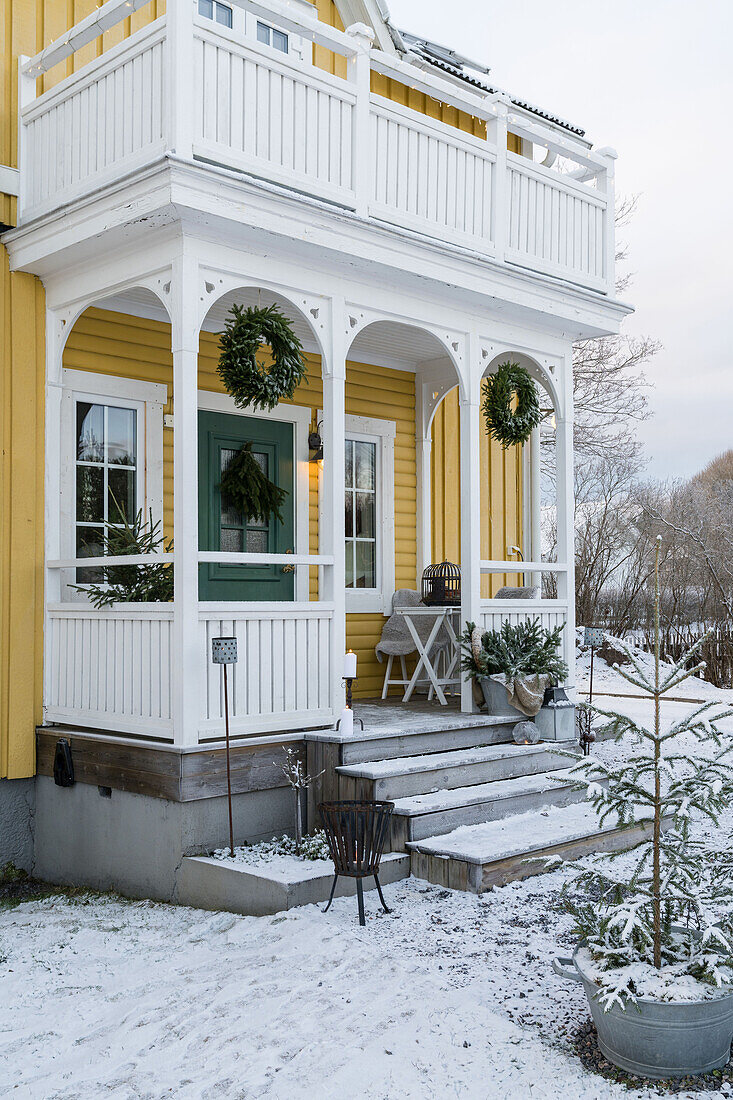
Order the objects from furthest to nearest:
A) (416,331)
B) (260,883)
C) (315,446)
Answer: (315,446) < (416,331) < (260,883)

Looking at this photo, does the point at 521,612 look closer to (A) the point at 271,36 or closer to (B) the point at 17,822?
(B) the point at 17,822

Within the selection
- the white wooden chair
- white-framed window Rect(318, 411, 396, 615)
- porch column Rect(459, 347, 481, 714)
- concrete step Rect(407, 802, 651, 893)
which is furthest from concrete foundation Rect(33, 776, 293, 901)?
white-framed window Rect(318, 411, 396, 615)

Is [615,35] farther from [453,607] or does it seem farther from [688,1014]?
[688,1014]

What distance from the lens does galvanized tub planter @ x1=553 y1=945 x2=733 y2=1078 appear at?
3127 millimetres

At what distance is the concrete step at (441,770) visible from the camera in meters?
5.56

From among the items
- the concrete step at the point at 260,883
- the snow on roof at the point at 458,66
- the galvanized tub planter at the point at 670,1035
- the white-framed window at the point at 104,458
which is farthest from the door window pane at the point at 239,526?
the galvanized tub planter at the point at 670,1035

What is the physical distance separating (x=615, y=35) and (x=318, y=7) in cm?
1148

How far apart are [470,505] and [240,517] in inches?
68.1

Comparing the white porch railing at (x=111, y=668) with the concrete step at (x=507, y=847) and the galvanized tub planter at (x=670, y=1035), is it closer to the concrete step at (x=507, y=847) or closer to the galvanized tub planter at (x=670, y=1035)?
the concrete step at (x=507, y=847)

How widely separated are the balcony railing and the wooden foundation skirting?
9.88 feet

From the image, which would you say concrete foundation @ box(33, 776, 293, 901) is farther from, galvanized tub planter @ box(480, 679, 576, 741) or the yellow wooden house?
galvanized tub planter @ box(480, 679, 576, 741)

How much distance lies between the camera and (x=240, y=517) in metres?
7.57

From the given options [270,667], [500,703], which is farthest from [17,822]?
[500,703]

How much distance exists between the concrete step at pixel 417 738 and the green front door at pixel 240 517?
177 cm
